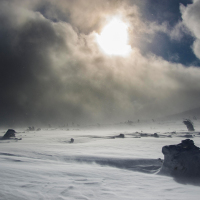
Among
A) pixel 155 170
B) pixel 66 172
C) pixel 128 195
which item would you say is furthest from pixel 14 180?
pixel 155 170

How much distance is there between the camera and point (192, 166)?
5.51 metres

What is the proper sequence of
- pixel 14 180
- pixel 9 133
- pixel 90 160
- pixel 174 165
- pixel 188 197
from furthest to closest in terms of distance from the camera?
pixel 9 133 → pixel 90 160 → pixel 174 165 → pixel 14 180 → pixel 188 197

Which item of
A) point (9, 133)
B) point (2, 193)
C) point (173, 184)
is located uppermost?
point (9, 133)

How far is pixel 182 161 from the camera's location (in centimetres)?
565

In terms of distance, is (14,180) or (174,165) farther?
(174,165)

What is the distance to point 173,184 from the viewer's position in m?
4.60

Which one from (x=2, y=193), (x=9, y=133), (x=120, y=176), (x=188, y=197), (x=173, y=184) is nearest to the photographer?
(x=2, y=193)

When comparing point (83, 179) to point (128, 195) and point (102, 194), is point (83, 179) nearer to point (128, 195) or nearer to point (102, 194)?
point (102, 194)

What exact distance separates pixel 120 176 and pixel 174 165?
225 cm

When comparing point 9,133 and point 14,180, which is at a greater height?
point 9,133

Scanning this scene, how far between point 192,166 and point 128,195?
3.37m

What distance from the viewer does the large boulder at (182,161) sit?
17.8 ft

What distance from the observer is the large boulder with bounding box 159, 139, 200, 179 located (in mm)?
5431

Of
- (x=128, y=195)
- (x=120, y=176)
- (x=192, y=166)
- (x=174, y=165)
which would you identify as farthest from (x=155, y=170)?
(x=128, y=195)
